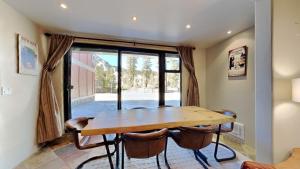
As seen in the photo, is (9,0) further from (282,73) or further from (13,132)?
(282,73)

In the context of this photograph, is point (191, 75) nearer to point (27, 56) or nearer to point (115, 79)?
point (115, 79)

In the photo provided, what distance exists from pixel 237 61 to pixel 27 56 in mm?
3953

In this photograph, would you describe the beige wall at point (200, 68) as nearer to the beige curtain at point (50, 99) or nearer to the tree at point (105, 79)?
the tree at point (105, 79)

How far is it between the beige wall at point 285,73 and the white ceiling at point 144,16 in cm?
83

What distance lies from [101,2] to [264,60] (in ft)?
7.39

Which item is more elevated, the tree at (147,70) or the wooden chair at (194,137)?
the tree at (147,70)

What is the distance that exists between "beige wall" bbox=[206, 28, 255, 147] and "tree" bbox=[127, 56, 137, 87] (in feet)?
6.60

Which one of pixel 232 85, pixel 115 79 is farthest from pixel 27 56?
pixel 232 85

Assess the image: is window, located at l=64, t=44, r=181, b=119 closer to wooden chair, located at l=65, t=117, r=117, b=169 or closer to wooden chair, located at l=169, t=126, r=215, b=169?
wooden chair, located at l=65, t=117, r=117, b=169

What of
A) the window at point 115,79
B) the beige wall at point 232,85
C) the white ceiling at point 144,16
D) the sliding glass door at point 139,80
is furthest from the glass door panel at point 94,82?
the beige wall at point 232,85

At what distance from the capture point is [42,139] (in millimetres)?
2994

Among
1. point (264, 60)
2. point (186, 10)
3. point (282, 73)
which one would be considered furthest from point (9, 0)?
point (282, 73)

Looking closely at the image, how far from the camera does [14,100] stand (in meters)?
2.41

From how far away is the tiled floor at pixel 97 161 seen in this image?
249 cm
